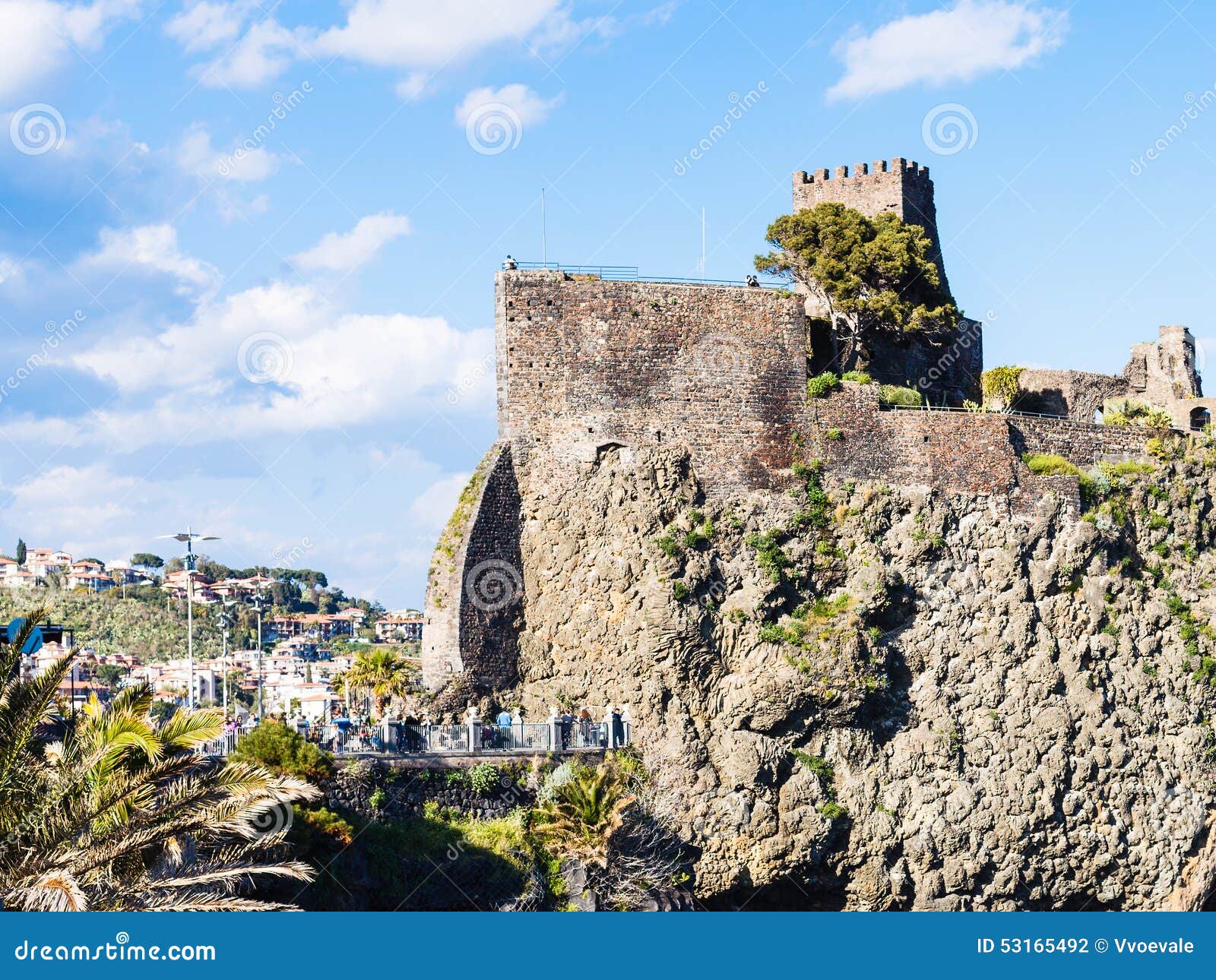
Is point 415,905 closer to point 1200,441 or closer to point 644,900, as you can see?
point 644,900

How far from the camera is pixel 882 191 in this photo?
5350cm

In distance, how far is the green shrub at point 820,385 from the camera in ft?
153

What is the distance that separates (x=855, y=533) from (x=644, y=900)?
11227 millimetres

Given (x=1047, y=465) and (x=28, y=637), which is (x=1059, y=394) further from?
(x=28, y=637)

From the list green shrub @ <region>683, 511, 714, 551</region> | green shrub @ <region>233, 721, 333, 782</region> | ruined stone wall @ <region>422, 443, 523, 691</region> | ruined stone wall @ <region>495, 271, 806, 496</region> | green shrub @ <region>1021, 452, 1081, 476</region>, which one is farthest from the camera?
green shrub @ <region>1021, 452, 1081, 476</region>

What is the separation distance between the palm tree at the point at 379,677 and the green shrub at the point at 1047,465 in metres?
16.8

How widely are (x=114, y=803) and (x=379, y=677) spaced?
1820 cm

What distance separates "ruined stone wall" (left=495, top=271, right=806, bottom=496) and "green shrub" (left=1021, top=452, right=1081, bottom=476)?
6.51 m

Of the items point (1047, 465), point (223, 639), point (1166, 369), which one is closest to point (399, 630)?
point (223, 639)

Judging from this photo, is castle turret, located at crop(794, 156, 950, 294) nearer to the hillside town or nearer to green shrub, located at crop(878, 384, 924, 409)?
green shrub, located at crop(878, 384, 924, 409)

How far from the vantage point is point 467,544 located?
143 feet

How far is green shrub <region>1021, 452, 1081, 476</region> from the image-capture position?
48.4 meters

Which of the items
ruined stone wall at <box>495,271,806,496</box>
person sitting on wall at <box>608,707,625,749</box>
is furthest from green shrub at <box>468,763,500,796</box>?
ruined stone wall at <box>495,271,806,496</box>

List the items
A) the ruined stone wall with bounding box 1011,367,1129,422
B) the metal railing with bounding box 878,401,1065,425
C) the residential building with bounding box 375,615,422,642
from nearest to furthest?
the metal railing with bounding box 878,401,1065,425
the ruined stone wall with bounding box 1011,367,1129,422
the residential building with bounding box 375,615,422,642
